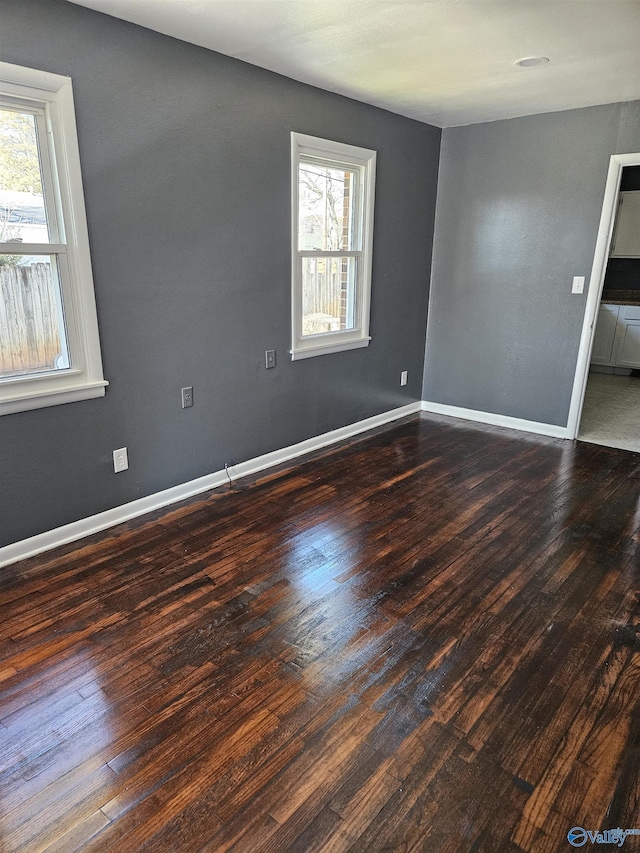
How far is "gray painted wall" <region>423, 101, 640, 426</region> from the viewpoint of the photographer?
418 cm

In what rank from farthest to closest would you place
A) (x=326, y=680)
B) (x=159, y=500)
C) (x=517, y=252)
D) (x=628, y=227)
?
(x=628, y=227) < (x=517, y=252) < (x=159, y=500) < (x=326, y=680)

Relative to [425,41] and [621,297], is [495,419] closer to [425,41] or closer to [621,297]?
[425,41]

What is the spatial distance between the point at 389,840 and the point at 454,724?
0.46 metres

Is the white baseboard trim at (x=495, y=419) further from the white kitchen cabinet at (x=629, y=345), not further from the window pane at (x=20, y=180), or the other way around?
the window pane at (x=20, y=180)

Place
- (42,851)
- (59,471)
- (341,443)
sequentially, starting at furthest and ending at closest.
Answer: (341,443)
(59,471)
(42,851)

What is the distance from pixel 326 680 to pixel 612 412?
4562mm

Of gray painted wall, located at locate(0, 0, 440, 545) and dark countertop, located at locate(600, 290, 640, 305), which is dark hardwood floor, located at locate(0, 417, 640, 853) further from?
dark countertop, located at locate(600, 290, 640, 305)

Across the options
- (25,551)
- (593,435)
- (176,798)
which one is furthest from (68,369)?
(593,435)

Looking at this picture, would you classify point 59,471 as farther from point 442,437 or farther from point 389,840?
point 442,437

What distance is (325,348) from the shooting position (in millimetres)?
4141

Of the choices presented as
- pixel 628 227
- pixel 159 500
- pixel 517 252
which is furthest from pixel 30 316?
pixel 628 227

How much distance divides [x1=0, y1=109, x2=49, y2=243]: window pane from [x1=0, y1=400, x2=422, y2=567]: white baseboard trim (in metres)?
1.43

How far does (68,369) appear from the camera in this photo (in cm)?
275

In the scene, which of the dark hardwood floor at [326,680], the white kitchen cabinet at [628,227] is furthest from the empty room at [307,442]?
the white kitchen cabinet at [628,227]
